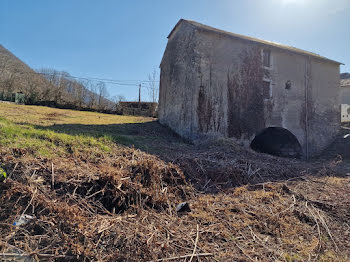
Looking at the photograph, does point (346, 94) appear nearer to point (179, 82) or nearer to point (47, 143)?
point (179, 82)

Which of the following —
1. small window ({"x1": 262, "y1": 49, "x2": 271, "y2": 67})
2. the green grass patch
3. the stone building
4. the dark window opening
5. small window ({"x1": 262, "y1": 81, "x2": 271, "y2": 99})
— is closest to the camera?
the green grass patch

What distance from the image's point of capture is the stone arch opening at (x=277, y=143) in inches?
526

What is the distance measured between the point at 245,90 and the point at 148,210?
9541 millimetres

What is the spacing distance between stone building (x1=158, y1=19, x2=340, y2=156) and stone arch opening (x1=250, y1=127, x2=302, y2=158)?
0.06m

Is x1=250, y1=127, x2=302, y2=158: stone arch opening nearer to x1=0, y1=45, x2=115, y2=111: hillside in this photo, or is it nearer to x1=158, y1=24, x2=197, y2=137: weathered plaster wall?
x1=158, y1=24, x2=197, y2=137: weathered plaster wall

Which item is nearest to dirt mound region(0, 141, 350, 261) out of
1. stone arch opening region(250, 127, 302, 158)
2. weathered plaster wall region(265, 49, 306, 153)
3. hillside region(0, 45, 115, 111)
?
weathered plaster wall region(265, 49, 306, 153)

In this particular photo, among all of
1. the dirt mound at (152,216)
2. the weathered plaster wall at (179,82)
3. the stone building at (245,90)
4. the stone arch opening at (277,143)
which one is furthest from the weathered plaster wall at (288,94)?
the dirt mound at (152,216)

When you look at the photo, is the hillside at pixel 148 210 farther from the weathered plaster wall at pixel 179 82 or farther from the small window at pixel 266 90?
the small window at pixel 266 90

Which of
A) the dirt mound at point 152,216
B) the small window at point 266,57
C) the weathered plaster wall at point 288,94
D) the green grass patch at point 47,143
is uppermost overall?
the small window at point 266,57

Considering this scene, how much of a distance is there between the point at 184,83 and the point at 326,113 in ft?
32.5

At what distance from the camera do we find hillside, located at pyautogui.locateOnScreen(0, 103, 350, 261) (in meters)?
2.71

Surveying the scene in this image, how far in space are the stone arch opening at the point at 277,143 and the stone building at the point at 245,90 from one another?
63mm

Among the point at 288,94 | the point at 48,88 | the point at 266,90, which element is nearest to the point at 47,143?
the point at 266,90

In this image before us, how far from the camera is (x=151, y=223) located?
330 centimetres
